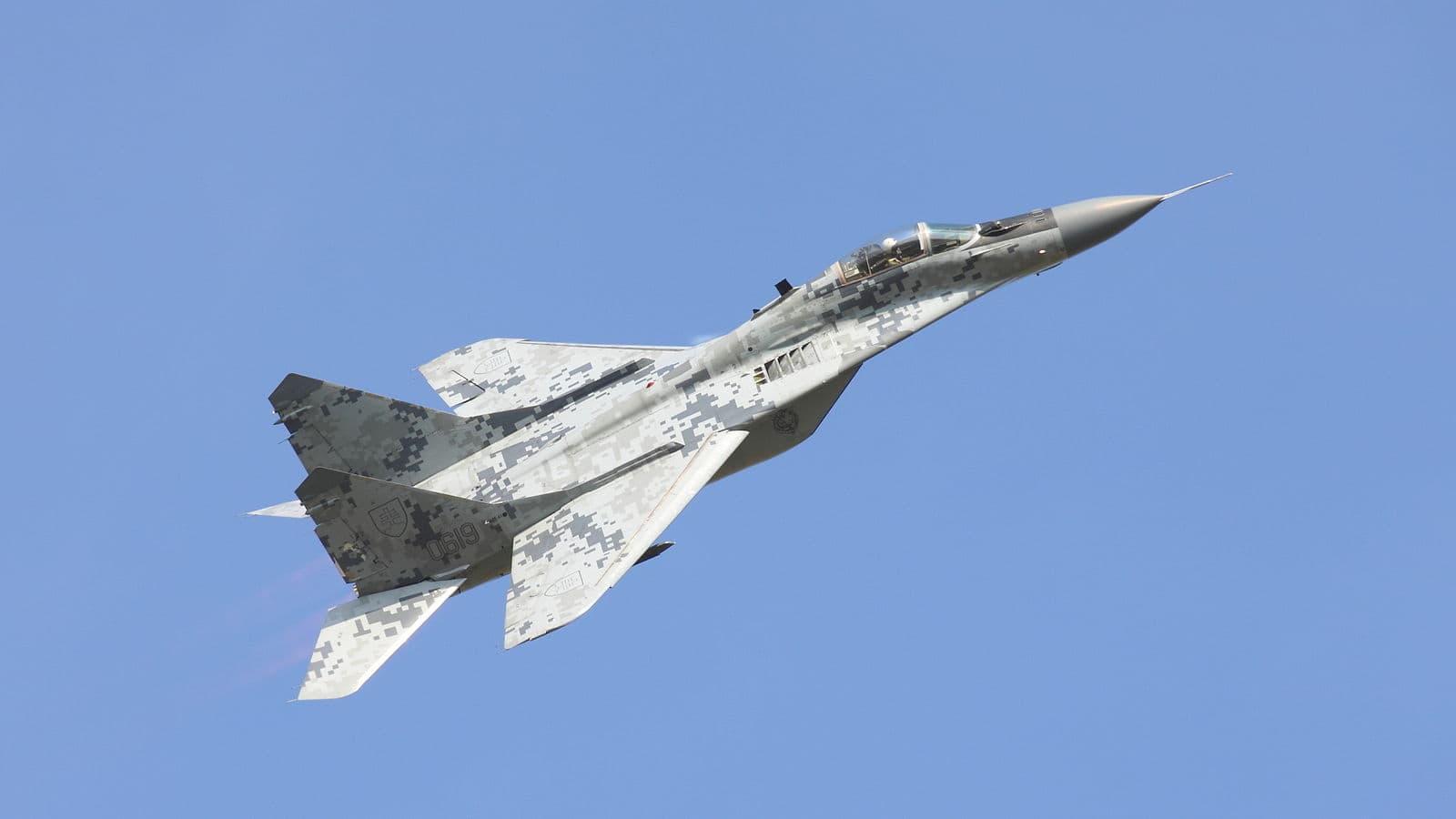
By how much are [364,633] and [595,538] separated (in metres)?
4.31

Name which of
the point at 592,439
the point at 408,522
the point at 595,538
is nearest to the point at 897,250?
the point at 592,439

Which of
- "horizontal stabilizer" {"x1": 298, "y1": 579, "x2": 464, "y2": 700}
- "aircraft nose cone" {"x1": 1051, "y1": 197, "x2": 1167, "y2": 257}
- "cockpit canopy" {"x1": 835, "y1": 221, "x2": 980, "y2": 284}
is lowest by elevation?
"horizontal stabilizer" {"x1": 298, "y1": 579, "x2": 464, "y2": 700}

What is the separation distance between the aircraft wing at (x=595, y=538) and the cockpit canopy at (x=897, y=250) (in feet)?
11.3

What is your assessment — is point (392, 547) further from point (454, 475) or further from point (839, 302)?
point (839, 302)

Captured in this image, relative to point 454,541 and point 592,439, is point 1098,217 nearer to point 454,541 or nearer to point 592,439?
point 592,439

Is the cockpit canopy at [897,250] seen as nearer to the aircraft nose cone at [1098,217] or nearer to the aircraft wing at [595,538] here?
the aircraft nose cone at [1098,217]

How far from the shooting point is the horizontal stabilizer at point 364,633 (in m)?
30.4

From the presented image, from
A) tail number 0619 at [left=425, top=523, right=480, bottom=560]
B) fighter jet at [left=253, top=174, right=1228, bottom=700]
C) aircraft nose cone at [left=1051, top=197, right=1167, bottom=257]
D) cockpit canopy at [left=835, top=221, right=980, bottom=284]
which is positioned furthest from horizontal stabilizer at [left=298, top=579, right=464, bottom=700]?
aircraft nose cone at [left=1051, top=197, right=1167, bottom=257]

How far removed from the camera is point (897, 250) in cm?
3108

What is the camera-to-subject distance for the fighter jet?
3041cm

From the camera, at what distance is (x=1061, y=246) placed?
3114 cm

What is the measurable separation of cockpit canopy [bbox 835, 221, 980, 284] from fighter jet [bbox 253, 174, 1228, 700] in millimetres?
22

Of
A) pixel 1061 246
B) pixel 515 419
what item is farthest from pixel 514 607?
pixel 1061 246

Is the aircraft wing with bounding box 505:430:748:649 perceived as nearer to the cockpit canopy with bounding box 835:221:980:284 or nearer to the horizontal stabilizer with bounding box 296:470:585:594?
the horizontal stabilizer with bounding box 296:470:585:594
